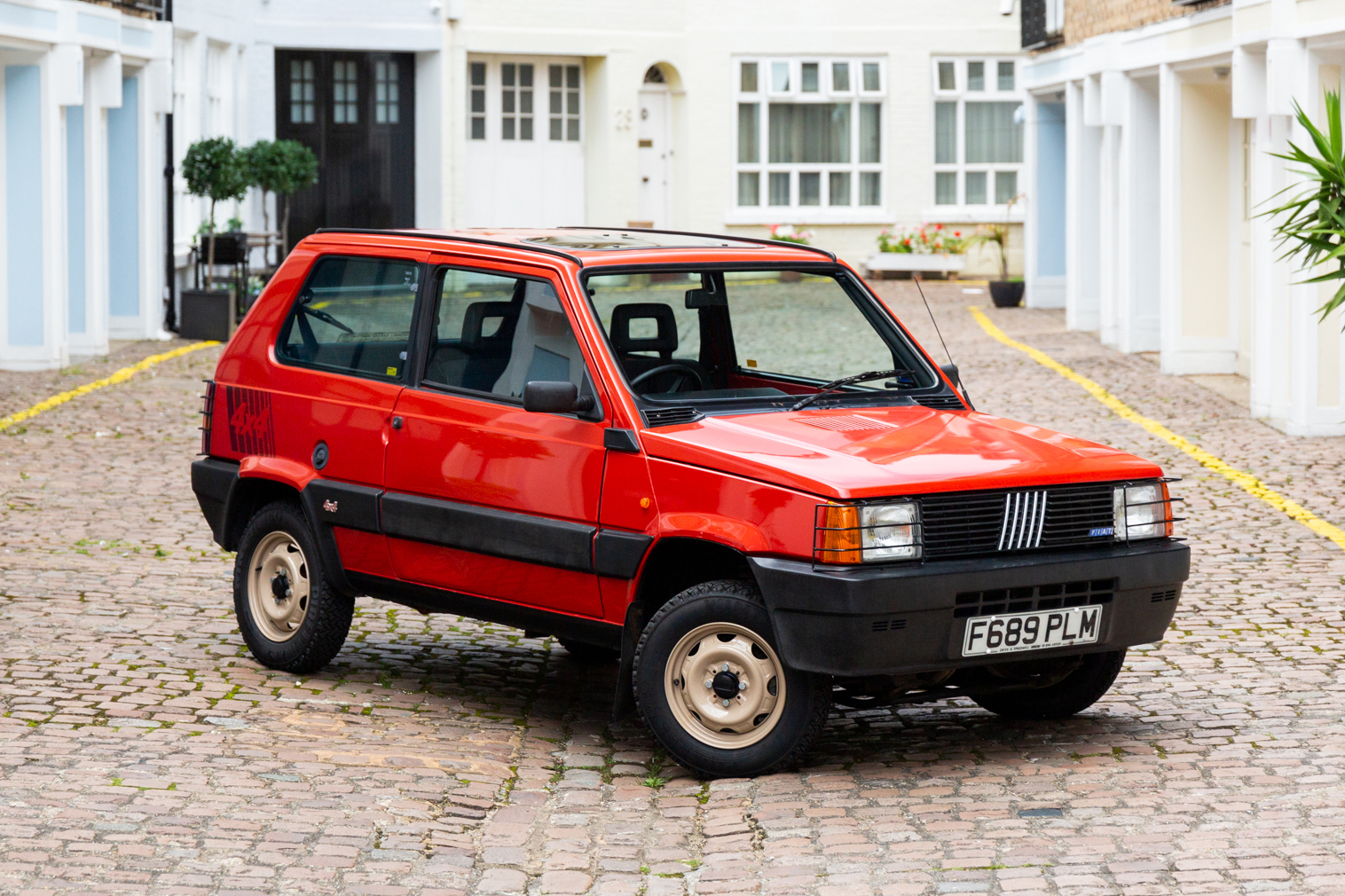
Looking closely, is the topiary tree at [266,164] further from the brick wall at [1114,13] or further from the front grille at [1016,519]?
the front grille at [1016,519]

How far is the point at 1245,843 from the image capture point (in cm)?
544

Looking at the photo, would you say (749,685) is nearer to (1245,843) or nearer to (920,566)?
(920,566)

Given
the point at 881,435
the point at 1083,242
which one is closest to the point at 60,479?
the point at 881,435

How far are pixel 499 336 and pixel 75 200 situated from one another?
14.8 metres

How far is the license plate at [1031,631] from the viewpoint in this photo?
603cm

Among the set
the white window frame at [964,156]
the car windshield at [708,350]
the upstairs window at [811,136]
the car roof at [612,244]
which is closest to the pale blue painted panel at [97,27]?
the car roof at [612,244]

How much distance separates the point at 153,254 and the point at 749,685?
17934 millimetres

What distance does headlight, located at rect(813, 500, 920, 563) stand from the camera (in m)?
5.85

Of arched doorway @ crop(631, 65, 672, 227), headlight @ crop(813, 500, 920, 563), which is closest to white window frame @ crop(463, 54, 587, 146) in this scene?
arched doorway @ crop(631, 65, 672, 227)

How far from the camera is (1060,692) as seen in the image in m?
6.95

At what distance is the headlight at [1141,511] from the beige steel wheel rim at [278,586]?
3298mm

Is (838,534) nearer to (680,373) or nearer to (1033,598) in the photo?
(1033,598)

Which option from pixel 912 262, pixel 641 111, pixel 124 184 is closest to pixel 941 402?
pixel 124 184

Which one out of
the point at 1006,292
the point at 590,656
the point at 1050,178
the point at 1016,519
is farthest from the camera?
the point at 1006,292
